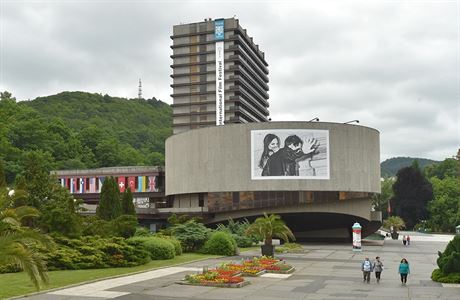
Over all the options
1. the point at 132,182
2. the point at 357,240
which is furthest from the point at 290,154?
the point at 132,182

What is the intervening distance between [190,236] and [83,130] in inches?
3908

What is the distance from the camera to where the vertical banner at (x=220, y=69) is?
14238cm

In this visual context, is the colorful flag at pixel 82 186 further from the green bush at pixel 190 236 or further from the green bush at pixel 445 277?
the green bush at pixel 445 277

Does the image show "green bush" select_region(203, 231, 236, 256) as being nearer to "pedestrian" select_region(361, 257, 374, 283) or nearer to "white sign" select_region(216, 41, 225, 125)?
"pedestrian" select_region(361, 257, 374, 283)

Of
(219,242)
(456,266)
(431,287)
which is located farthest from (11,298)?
(219,242)

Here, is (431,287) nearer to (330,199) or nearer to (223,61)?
(330,199)

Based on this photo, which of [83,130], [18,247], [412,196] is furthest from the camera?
[412,196]

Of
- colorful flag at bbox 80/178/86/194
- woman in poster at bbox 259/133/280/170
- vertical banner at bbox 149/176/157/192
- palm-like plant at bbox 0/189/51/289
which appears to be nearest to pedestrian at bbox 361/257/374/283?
palm-like plant at bbox 0/189/51/289

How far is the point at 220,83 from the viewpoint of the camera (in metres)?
143

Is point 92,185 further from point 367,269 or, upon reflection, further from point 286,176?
point 367,269

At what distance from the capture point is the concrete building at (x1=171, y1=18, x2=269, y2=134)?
143 meters

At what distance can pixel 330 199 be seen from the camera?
7262 centimetres

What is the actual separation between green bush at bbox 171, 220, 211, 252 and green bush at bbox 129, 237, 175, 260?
6612mm

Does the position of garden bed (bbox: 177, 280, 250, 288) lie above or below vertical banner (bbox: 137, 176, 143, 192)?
below
